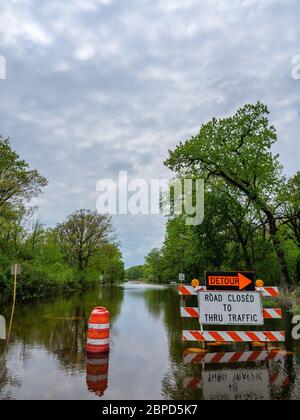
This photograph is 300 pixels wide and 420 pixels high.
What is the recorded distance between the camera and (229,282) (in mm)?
9133

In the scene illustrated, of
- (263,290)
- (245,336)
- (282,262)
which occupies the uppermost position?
(282,262)

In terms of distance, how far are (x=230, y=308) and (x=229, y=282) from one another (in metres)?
0.63

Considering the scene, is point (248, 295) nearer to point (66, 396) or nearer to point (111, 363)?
point (111, 363)

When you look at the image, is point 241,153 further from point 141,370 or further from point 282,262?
point 141,370

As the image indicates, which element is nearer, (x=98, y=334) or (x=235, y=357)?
(x=235, y=357)

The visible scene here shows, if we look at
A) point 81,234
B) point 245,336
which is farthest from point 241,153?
point 81,234

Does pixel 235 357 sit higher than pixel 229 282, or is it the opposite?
pixel 229 282

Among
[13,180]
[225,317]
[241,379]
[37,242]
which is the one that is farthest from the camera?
[37,242]

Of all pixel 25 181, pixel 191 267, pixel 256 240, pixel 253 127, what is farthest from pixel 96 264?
pixel 253 127

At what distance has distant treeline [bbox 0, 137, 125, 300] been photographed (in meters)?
23.7

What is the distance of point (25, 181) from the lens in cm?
2594

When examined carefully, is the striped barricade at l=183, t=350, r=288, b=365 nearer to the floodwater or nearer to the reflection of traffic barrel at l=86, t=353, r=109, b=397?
the floodwater

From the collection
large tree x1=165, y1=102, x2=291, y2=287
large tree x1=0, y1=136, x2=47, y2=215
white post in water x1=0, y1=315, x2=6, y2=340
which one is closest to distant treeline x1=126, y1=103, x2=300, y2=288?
large tree x1=165, y1=102, x2=291, y2=287
